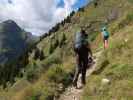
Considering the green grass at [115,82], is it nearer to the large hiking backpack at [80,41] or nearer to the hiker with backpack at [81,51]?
the hiker with backpack at [81,51]

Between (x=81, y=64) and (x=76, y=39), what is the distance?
1.03 m

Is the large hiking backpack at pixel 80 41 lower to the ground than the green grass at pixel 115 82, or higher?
higher

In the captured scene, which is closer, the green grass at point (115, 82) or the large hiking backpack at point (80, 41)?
the green grass at point (115, 82)

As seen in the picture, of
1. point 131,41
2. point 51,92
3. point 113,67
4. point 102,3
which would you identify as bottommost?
point 51,92

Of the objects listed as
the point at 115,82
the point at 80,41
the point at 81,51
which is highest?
the point at 80,41

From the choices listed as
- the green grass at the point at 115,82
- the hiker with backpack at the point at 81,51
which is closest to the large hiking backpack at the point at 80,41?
the hiker with backpack at the point at 81,51

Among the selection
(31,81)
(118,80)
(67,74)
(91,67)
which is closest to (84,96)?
(118,80)

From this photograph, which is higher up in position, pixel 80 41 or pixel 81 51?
pixel 80 41

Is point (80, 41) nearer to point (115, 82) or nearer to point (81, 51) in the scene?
point (81, 51)

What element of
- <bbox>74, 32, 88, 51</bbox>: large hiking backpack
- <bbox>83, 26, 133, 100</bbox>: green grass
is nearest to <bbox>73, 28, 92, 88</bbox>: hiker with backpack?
<bbox>74, 32, 88, 51</bbox>: large hiking backpack

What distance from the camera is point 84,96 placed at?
12008 mm

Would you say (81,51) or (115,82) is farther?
(81,51)

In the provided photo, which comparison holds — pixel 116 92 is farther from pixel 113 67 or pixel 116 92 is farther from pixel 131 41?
pixel 131 41

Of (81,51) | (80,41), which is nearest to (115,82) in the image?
(81,51)
